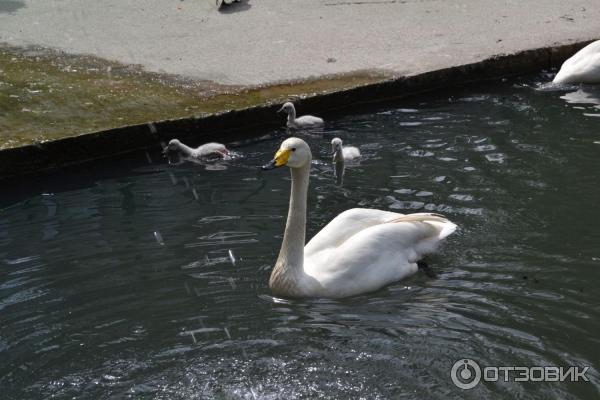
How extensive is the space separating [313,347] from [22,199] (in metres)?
3.46

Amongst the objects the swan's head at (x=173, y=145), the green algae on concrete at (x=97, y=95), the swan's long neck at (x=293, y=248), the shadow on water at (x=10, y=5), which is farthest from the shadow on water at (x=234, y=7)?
the swan's long neck at (x=293, y=248)

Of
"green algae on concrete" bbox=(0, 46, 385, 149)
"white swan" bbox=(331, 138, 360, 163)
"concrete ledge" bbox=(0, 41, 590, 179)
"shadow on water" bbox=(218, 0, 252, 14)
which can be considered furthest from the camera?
"shadow on water" bbox=(218, 0, 252, 14)

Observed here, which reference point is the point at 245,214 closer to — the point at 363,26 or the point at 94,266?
the point at 94,266

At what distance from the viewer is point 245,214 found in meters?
6.95

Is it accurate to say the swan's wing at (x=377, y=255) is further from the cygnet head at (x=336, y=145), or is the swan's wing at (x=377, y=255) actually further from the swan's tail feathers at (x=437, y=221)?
the cygnet head at (x=336, y=145)

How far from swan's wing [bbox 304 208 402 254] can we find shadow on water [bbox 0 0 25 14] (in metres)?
7.46

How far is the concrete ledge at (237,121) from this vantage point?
318 inches

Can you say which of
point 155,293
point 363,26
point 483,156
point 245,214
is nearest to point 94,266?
point 155,293

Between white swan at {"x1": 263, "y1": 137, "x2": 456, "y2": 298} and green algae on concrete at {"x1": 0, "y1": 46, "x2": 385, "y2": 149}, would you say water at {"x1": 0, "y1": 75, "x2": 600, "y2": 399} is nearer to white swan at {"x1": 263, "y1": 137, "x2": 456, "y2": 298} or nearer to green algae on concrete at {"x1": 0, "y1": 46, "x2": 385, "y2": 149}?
white swan at {"x1": 263, "y1": 137, "x2": 456, "y2": 298}

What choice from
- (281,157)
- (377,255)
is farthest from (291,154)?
(377,255)

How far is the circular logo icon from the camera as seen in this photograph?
457 centimetres

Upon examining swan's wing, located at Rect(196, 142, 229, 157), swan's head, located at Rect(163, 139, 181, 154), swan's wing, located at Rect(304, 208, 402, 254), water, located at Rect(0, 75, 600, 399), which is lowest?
water, located at Rect(0, 75, 600, 399)

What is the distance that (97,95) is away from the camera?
9.13m

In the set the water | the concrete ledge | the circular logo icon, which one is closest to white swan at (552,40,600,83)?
the concrete ledge
